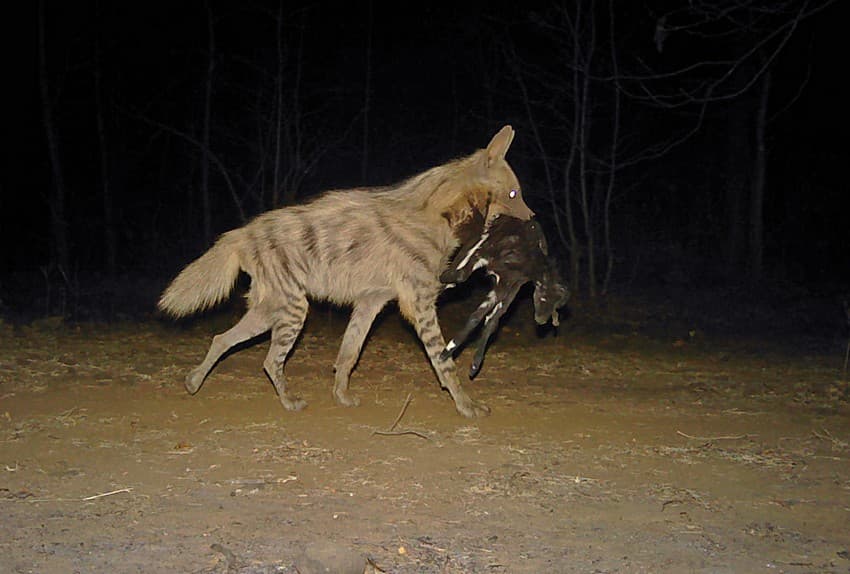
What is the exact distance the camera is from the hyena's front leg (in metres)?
7.08

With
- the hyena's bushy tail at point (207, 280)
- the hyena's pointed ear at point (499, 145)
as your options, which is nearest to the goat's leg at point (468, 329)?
the hyena's pointed ear at point (499, 145)

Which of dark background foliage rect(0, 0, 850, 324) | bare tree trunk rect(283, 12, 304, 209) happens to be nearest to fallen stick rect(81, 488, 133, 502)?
bare tree trunk rect(283, 12, 304, 209)

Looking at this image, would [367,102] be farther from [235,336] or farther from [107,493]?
[107,493]

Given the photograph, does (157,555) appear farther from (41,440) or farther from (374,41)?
(374,41)

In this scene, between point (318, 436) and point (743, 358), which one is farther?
point (743, 358)

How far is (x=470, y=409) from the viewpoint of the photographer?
23.1 feet

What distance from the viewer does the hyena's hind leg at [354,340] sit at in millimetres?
7543

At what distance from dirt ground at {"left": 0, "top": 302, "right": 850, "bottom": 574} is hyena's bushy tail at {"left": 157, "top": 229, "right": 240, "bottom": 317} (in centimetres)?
72

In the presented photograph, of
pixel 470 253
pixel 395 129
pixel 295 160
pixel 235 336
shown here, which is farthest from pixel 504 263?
pixel 395 129

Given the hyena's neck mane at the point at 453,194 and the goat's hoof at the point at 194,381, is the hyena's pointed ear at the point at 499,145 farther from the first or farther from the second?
the goat's hoof at the point at 194,381

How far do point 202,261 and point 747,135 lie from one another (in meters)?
12.4

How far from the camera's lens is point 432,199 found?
7.50m

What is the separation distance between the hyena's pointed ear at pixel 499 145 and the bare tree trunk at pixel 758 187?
848 cm

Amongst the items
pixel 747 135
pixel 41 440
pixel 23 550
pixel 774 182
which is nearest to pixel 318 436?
pixel 41 440
